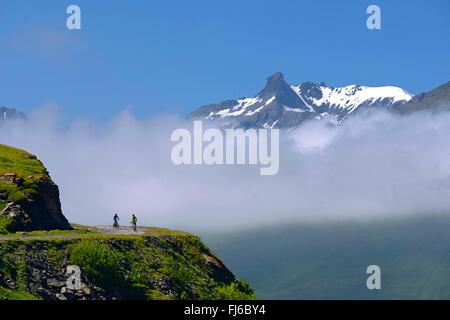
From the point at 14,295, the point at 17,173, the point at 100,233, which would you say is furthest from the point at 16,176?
the point at 14,295

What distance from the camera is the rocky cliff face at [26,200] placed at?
3875 inches

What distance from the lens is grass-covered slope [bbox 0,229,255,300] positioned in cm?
7706

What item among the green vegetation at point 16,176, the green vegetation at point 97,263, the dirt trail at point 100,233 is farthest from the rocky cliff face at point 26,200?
the green vegetation at point 97,263

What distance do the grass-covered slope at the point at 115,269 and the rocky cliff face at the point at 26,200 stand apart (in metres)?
8.41

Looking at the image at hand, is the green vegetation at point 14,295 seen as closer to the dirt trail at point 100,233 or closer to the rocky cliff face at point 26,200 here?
the dirt trail at point 100,233

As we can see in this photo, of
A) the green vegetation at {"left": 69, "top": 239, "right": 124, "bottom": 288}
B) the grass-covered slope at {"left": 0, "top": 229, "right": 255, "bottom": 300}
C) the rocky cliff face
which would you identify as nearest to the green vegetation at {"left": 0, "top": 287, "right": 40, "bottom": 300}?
the grass-covered slope at {"left": 0, "top": 229, "right": 255, "bottom": 300}

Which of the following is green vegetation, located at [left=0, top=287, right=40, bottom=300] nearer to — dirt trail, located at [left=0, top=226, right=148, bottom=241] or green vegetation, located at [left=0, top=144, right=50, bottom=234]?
dirt trail, located at [left=0, top=226, right=148, bottom=241]

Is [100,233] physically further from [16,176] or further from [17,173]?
[17,173]

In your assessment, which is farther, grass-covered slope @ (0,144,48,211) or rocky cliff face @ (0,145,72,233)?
grass-covered slope @ (0,144,48,211)

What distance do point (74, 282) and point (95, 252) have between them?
5833 millimetres

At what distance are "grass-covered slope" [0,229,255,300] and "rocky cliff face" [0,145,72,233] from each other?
8.41 metres
